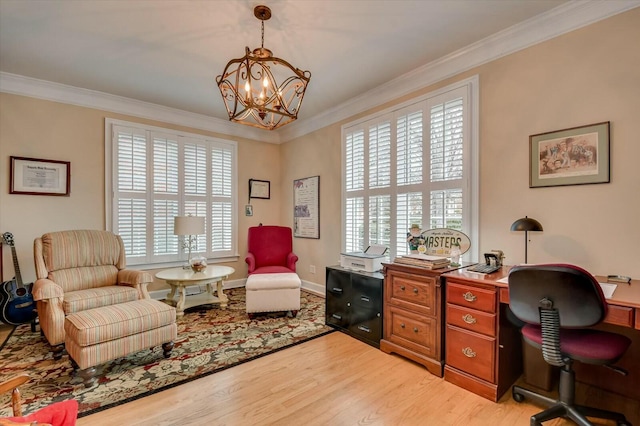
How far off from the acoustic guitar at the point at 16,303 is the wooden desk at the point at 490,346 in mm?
3898

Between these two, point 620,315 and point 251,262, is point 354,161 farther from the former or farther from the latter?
point 620,315

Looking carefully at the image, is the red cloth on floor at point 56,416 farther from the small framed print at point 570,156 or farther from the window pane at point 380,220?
the small framed print at point 570,156

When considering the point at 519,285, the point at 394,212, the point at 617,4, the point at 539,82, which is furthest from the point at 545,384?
the point at 617,4

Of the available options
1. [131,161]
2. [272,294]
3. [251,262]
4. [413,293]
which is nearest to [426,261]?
[413,293]

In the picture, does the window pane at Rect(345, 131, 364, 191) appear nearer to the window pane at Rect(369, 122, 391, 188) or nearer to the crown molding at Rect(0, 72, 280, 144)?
the window pane at Rect(369, 122, 391, 188)

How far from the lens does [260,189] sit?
5.19 meters

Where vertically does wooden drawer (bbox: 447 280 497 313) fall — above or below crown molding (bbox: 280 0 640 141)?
below

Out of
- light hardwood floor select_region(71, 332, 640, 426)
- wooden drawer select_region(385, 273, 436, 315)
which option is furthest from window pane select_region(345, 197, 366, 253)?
light hardwood floor select_region(71, 332, 640, 426)

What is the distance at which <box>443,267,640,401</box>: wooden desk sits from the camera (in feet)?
6.49

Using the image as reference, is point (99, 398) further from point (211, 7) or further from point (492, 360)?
point (211, 7)

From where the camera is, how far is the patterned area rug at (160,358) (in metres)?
2.03

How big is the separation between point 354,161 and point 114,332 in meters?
3.06

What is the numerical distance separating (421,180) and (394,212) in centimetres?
48

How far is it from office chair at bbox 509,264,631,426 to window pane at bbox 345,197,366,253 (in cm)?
221
